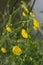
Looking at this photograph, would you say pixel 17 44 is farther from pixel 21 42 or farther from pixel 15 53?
pixel 15 53

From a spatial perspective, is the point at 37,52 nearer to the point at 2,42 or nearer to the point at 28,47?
the point at 28,47

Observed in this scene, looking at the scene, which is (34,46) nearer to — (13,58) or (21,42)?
(21,42)

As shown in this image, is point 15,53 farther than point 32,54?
No

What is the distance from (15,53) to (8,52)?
0.17m

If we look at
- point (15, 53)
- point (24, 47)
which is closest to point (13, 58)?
point (15, 53)

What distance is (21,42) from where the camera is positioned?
5.95 feet

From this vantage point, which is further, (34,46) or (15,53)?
(34,46)

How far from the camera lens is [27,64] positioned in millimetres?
1854

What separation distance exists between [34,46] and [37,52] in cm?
6

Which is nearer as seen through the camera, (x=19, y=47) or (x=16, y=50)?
(x=16, y=50)

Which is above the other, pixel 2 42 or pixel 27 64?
pixel 2 42

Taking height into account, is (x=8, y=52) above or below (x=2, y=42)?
below

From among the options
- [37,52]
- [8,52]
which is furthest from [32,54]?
[8,52]

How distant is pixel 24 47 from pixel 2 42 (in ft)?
0.53
